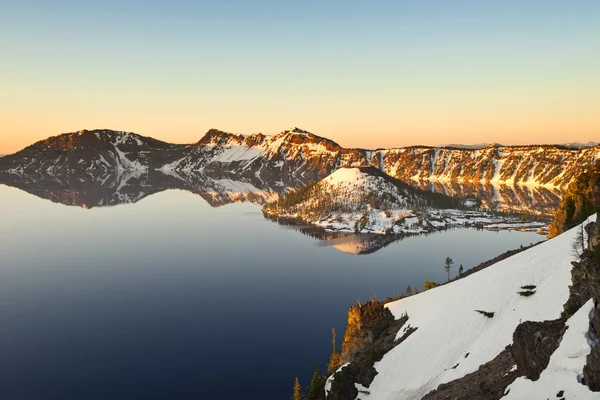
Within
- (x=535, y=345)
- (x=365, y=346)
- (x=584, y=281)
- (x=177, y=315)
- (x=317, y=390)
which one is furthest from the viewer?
(x=177, y=315)

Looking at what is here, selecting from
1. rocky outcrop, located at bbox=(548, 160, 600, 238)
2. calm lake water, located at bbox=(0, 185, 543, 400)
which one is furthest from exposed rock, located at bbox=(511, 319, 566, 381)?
rocky outcrop, located at bbox=(548, 160, 600, 238)

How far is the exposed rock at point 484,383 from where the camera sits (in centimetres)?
3317

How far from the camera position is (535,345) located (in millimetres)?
30938

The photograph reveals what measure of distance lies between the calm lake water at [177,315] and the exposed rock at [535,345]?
2536 inches

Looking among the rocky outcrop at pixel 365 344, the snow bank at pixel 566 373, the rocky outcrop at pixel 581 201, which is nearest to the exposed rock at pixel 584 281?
the snow bank at pixel 566 373

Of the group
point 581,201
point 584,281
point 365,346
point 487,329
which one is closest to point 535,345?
point 584,281

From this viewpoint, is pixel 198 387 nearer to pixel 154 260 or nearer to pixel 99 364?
pixel 99 364

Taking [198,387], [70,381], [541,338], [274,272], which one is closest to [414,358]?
[541,338]

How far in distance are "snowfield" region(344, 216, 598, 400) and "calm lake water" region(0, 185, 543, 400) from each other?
39.9m

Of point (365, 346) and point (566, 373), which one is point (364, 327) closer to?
point (365, 346)

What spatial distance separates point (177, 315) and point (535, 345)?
108582 millimetres

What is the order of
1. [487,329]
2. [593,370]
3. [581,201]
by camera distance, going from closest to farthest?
[593,370]
[487,329]
[581,201]

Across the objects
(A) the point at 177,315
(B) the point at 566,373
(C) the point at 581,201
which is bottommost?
(A) the point at 177,315

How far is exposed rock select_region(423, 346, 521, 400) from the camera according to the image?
33.2 m
